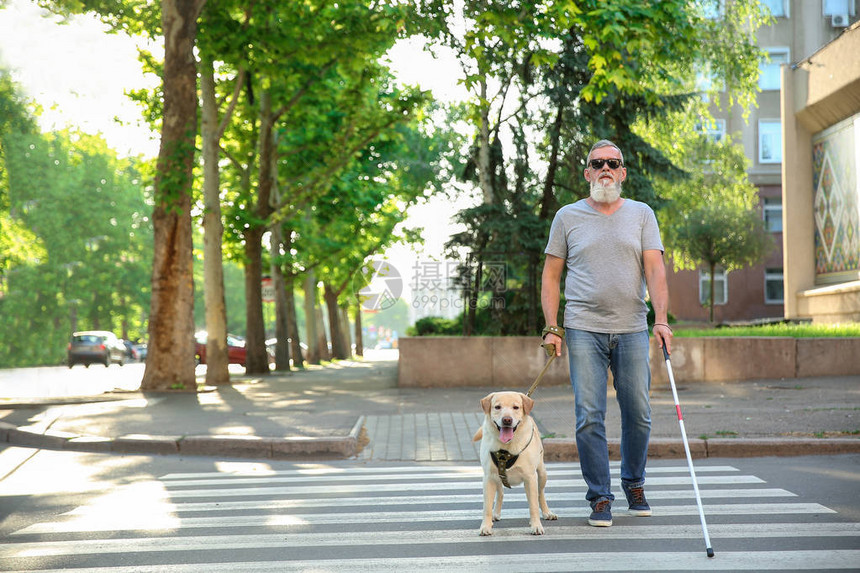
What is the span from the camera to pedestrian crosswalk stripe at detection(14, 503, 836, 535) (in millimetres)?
6184

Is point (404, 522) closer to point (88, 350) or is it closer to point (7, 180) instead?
point (88, 350)

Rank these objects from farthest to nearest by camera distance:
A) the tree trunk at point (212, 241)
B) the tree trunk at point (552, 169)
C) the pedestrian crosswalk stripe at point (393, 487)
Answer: the tree trunk at point (212, 241), the tree trunk at point (552, 169), the pedestrian crosswalk stripe at point (393, 487)

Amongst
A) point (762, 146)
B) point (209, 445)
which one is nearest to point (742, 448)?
point (209, 445)

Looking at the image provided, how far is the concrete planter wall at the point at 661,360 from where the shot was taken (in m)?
16.6

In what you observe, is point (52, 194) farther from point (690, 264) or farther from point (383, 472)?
point (383, 472)

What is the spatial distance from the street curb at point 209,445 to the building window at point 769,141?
36702 millimetres

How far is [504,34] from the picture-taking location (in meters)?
15.4

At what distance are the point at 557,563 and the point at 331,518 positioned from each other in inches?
78.0

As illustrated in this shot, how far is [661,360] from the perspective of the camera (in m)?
17.0

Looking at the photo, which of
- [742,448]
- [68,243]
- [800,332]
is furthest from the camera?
[68,243]

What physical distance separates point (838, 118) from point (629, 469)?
76.8 ft

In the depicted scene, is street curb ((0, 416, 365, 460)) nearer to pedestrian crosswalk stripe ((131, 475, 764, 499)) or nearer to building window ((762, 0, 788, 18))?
pedestrian crosswalk stripe ((131, 475, 764, 499))

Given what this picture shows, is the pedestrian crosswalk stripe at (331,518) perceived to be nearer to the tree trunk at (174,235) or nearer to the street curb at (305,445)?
the street curb at (305,445)

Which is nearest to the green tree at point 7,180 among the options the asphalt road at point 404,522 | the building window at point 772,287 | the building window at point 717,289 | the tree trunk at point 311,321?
the tree trunk at point 311,321
